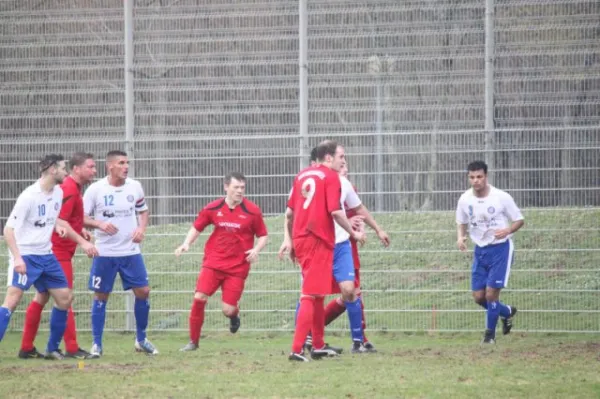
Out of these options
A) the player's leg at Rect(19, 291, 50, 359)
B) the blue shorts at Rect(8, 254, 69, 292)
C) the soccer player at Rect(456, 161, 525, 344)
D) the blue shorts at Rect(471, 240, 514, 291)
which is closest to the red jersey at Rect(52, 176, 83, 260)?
the player's leg at Rect(19, 291, 50, 359)

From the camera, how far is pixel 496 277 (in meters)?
13.1

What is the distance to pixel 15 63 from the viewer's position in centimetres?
1628

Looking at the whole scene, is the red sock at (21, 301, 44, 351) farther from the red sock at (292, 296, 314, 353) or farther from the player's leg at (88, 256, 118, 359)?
the red sock at (292, 296, 314, 353)

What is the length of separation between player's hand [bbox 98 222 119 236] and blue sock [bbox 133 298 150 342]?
897 mm

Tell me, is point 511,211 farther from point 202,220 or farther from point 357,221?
point 202,220

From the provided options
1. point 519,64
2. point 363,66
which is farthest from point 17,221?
point 519,64

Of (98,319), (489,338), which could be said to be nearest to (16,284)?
(98,319)

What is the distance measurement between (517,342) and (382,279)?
2.69 m

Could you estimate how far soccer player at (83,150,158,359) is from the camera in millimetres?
12742

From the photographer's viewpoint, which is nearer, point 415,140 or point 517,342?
point 517,342

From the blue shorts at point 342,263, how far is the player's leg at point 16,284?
2.98 m

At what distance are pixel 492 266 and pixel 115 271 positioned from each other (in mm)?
4273

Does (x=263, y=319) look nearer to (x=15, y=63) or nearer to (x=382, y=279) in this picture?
(x=382, y=279)

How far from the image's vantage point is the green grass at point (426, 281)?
14.9 metres
